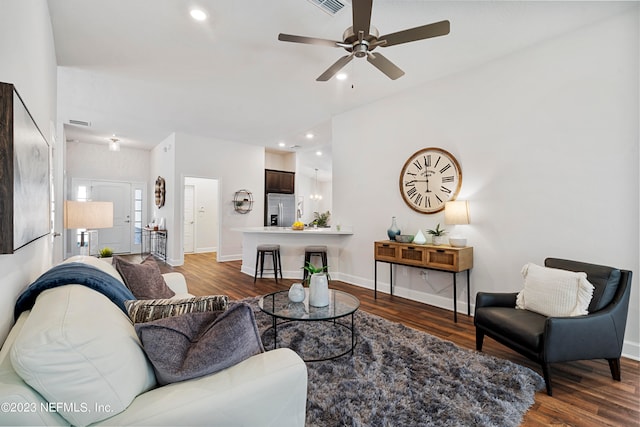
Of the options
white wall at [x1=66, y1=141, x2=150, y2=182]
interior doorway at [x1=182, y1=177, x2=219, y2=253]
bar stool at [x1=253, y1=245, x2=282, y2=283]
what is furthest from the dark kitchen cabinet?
white wall at [x1=66, y1=141, x2=150, y2=182]

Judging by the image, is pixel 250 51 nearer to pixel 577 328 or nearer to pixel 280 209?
pixel 577 328

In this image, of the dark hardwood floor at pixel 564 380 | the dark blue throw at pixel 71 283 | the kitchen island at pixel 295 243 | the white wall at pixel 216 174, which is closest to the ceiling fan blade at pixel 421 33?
the dark blue throw at pixel 71 283

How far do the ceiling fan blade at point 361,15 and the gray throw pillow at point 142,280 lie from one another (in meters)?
2.50

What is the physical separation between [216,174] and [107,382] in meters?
6.44

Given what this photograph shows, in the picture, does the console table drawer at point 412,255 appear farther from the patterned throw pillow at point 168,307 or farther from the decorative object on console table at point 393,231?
the patterned throw pillow at point 168,307

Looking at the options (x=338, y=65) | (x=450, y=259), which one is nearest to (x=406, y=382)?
(x=450, y=259)

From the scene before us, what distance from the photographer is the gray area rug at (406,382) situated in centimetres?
168

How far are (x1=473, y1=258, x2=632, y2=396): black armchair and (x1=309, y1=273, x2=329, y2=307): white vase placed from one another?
135cm

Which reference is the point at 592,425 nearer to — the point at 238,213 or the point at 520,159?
the point at 520,159

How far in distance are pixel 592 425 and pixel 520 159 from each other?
7.68ft

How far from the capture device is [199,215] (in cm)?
870

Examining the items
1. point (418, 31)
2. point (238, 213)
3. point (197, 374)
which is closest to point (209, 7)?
point (418, 31)

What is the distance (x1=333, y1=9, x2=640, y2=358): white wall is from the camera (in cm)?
250

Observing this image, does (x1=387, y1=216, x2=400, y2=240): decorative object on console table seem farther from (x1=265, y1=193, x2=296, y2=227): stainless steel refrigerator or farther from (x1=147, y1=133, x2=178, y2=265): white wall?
(x1=147, y1=133, x2=178, y2=265): white wall
